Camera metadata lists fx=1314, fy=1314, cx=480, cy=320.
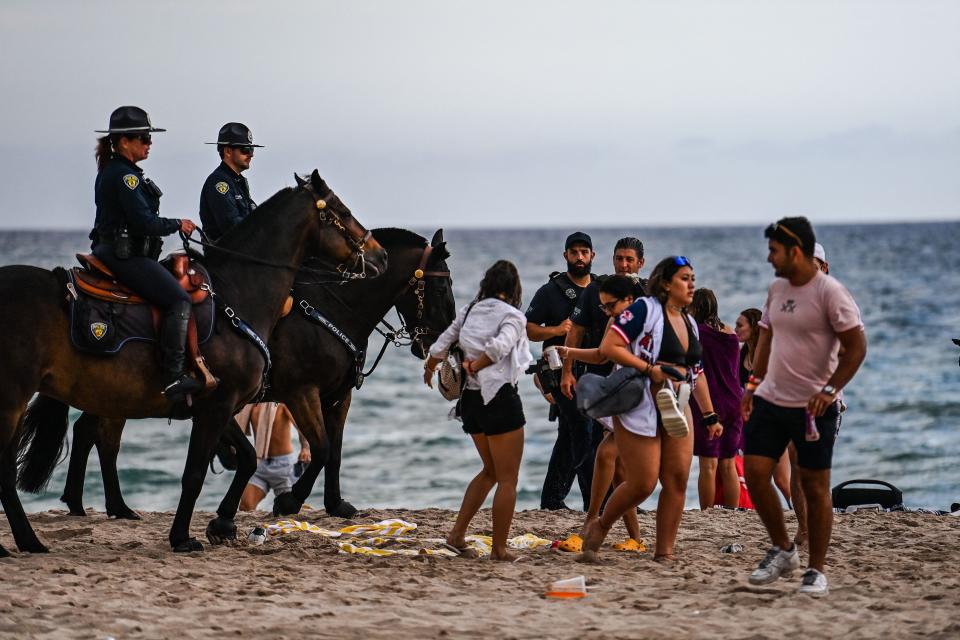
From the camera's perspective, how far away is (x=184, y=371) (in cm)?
855

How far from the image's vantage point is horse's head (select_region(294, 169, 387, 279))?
9.50 meters

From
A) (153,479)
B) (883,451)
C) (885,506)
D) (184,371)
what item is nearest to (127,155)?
(184,371)

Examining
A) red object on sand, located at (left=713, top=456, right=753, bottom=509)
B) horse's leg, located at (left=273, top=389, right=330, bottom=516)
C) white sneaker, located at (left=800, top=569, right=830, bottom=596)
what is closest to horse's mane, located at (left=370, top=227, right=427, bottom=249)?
horse's leg, located at (left=273, top=389, right=330, bottom=516)

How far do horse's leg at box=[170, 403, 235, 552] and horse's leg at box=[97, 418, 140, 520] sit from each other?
4.82 feet

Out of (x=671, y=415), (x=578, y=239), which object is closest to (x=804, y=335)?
(x=671, y=415)

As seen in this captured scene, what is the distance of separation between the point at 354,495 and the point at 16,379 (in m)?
10.9

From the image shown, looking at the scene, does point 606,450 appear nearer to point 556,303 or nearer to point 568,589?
point 568,589

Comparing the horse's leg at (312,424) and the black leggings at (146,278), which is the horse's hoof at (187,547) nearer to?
the horse's leg at (312,424)

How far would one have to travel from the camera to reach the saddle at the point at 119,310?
27.3 ft

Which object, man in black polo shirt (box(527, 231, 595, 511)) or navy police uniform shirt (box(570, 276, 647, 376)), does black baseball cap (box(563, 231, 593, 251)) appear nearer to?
man in black polo shirt (box(527, 231, 595, 511))

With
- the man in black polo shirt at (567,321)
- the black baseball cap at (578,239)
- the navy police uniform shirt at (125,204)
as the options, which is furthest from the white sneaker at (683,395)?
the navy police uniform shirt at (125,204)

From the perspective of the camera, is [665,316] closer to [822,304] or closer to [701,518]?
[822,304]

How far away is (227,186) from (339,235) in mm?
1205

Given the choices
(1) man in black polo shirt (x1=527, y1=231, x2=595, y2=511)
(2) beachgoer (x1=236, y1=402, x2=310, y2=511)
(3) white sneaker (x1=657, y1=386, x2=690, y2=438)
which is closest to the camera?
(3) white sneaker (x1=657, y1=386, x2=690, y2=438)
